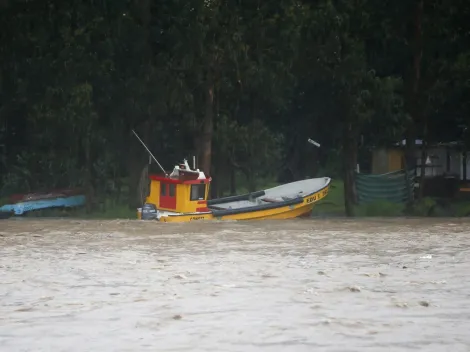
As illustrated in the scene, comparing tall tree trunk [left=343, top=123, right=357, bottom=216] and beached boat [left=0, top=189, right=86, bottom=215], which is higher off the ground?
tall tree trunk [left=343, top=123, right=357, bottom=216]

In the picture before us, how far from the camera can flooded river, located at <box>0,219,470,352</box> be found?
31.3 feet

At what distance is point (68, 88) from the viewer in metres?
33.4

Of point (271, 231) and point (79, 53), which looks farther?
point (79, 53)

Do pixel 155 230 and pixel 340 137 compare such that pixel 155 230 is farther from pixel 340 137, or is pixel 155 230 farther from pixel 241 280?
pixel 340 137

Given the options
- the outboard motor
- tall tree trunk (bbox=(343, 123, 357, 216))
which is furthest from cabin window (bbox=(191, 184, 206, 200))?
tall tree trunk (bbox=(343, 123, 357, 216))

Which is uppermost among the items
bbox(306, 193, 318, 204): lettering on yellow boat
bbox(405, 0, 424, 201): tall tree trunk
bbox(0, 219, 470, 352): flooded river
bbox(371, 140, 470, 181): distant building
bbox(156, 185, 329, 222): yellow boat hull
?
bbox(405, 0, 424, 201): tall tree trunk

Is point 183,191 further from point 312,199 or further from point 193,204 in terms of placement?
point 312,199

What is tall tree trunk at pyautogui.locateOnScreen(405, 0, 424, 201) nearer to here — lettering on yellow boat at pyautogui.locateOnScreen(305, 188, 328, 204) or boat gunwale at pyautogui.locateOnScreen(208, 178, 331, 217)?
lettering on yellow boat at pyautogui.locateOnScreen(305, 188, 328, 204)

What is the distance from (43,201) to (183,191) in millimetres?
7749

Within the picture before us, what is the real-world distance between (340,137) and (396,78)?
6586 millimetres

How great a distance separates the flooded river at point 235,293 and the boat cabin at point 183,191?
560 centimetres

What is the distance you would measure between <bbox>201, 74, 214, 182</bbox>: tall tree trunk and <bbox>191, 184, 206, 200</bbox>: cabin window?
4.97 m

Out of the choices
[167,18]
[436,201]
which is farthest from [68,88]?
[436,201]

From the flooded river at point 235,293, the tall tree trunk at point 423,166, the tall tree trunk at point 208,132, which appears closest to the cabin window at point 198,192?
the tall tree trunk at point 208,132
